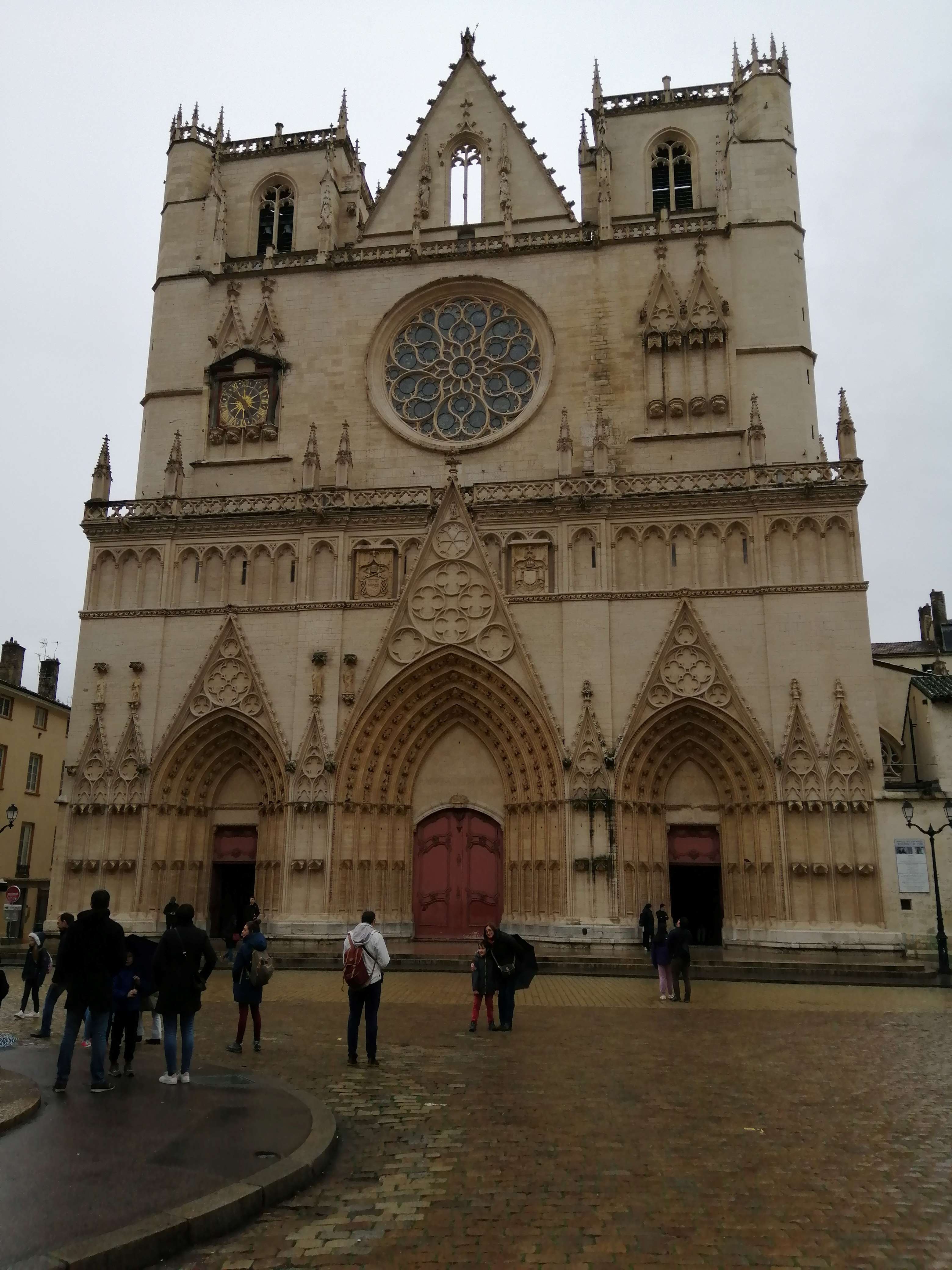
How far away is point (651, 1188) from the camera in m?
6.98

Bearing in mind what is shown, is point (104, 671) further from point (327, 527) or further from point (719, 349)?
point (719, 349)

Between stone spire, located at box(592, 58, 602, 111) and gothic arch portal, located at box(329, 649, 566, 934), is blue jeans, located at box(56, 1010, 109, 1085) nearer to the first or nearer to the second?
gothic arch portal, located at box(329, 649, 566, 934)

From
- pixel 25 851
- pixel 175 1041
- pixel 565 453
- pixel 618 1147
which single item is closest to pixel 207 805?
pixel 565 453

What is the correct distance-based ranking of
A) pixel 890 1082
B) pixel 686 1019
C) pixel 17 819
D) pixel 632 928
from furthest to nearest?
1. pixel 17 819
2. pixel 632 928
3. pixel 686 1019
4. pixel 890 1082

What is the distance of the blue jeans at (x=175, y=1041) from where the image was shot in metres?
9.70

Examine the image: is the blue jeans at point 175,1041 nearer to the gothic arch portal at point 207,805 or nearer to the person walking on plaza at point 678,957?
the person walking on plaza at point 678,957

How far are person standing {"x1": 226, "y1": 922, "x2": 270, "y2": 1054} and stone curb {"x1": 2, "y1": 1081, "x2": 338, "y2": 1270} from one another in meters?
4.86

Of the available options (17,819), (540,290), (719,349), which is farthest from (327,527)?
(17,819)

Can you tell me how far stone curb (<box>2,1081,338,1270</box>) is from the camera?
17.5ft

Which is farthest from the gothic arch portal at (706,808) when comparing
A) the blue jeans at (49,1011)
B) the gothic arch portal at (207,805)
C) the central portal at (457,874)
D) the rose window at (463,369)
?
the blue jeans at (49,1011)

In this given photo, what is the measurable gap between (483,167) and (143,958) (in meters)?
31.4

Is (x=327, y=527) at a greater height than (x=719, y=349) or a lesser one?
lesser

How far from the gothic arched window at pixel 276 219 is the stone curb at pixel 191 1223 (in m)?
34.3

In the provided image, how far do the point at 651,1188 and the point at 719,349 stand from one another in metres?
28.1
